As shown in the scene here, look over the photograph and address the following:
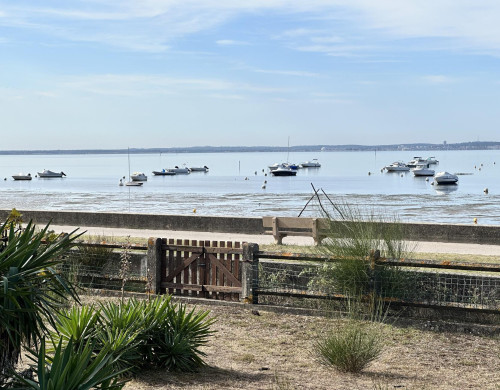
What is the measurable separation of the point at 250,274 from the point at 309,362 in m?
3.38

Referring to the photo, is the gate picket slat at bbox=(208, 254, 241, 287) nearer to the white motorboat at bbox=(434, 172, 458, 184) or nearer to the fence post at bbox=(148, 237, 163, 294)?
the fence post at bbox=(148, 237, 163, 294)

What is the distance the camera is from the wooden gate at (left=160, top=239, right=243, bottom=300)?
1219 centimetres

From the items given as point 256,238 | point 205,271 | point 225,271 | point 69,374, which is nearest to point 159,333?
point 69,374

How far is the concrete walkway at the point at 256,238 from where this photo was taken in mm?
18547

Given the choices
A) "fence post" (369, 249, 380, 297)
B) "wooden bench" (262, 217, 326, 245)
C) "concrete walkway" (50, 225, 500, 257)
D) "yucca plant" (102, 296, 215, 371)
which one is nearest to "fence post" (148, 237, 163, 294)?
"fence post" (369, 249, 380, 297)

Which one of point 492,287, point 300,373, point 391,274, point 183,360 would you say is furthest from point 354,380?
point 492,287

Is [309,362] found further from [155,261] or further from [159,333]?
[155,261]

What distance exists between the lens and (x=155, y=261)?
12484 mm

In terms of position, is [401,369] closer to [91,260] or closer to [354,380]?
[354,380]

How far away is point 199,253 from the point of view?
12.3 metres

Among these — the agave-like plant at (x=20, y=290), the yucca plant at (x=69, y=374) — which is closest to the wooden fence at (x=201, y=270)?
the agave-like plant at (x=20, y=290)

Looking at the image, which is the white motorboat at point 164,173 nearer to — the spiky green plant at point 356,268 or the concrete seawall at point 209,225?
the concrete seawall at point 209,225

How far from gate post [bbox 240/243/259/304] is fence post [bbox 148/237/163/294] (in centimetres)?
153

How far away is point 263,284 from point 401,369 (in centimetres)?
428
